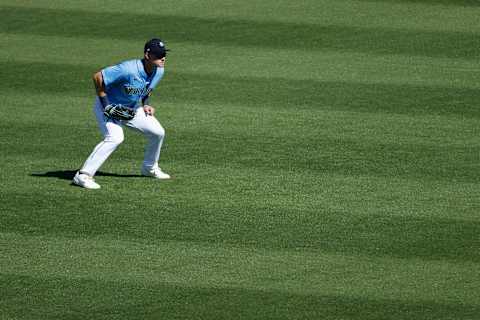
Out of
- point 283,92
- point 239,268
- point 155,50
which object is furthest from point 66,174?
point 283,92

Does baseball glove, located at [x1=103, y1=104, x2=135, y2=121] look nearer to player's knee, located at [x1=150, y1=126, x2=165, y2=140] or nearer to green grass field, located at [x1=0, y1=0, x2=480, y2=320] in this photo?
player's knee, located at [x1=150, y1=126, x2=165, y2=140]

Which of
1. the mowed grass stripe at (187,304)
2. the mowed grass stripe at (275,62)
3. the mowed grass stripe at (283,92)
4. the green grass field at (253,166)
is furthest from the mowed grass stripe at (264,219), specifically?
the mowed grass stripe at (275,62)

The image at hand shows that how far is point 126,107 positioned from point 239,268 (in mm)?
2877

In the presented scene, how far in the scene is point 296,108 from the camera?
1362cm

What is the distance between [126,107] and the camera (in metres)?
11.0

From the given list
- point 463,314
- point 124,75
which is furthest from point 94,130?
point 463,314

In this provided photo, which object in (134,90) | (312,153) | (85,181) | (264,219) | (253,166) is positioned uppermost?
(134,90)

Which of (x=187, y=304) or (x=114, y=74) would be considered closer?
(x=187, y=304)

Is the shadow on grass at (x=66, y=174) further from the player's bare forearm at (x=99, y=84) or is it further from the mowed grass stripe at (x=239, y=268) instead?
the mowed grass stripe at (x=239, y=268)

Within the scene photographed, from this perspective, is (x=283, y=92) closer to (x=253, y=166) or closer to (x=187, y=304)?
(x=253, y=166)

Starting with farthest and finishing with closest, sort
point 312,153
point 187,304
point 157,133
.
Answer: point 312,153, point 157,133, point 187,304

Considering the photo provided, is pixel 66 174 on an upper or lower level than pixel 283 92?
lower

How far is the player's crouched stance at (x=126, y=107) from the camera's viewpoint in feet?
35.4

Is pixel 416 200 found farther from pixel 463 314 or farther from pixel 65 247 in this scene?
pixel 65 247
